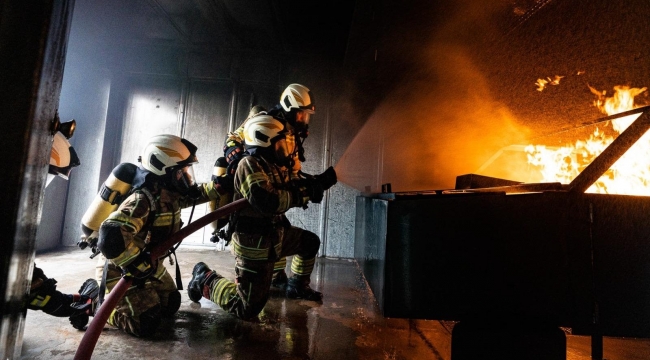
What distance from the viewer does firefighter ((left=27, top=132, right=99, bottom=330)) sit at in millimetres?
1855

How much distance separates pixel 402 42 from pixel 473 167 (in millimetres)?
2246

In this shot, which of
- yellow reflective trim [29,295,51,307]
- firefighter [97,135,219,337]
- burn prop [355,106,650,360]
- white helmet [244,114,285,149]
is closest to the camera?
burn prop [355,106,650,360]

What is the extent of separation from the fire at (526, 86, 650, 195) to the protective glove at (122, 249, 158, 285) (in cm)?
315

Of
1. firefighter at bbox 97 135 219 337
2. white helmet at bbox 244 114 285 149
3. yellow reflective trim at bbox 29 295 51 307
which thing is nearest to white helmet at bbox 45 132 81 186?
firefighter at bbox 97 135 219 337

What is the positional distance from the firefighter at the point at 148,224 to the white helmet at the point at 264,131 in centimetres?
53

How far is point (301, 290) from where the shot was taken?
312 cm

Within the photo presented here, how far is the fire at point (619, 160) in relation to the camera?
196 centimetres

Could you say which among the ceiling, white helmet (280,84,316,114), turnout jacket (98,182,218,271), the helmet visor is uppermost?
the ceiling

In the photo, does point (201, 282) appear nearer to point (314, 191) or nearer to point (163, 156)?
point (163, 156)

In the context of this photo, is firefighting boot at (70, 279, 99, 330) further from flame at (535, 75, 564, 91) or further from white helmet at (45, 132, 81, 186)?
flame at (535, 75, 564, 91)

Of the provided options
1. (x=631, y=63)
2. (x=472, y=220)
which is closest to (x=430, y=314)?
(x=472, y=220)

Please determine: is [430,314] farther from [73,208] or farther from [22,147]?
[73,208]

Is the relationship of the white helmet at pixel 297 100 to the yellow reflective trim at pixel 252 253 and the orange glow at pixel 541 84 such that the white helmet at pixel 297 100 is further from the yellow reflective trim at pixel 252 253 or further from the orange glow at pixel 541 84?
the orange glow at pixel 541 84

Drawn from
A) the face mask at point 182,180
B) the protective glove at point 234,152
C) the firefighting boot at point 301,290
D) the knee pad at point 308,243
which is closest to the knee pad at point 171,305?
the face mask at point 182,180
